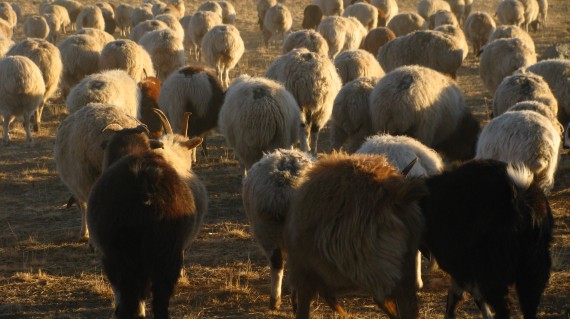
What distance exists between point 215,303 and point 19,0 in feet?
116

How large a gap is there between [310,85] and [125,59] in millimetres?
4780

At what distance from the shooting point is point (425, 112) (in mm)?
9906

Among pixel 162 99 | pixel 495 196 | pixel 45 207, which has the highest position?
pixel 495 196

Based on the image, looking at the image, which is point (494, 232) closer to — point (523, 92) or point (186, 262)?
point (186, 262)

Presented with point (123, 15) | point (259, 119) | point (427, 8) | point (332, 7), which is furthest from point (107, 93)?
point (427, 8)

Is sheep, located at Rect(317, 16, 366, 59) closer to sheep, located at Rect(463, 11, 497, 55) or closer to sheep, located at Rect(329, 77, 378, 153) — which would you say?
sheep, located at Rect(463, 11, 497, 55)

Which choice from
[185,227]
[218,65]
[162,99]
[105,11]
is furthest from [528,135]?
[105,11]

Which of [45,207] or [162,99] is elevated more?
[162,99]

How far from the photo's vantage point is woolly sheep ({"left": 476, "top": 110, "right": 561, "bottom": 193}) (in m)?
8.12

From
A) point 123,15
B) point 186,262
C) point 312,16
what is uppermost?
point 312,16

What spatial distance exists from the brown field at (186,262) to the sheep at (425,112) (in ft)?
4.55

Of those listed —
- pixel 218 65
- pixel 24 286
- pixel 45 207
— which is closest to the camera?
pixel 24 286

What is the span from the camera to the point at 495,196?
5305mm

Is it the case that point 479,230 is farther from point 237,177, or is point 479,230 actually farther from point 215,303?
point 237,177
